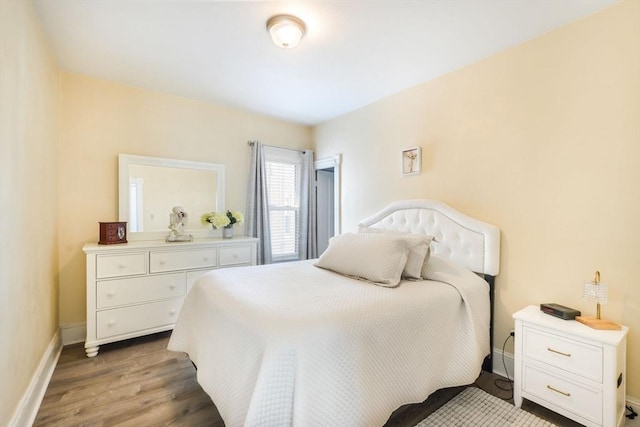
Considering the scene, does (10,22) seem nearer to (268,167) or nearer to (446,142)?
(268,167)

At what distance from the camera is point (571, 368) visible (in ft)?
5.23

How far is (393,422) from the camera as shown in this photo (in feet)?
5.33

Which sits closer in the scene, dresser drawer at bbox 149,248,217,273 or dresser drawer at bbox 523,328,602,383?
dresser drawer at bbox 523,328,602,383

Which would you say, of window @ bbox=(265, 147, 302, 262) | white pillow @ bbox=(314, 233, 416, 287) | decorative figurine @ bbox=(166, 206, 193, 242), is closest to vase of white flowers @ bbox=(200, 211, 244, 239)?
decorative figurine @ bbox=(166, 206, 193, 242)

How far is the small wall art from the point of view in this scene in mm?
2766

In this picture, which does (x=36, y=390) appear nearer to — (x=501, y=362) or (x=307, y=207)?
(x=307, y=207)

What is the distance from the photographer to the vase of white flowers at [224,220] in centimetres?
316

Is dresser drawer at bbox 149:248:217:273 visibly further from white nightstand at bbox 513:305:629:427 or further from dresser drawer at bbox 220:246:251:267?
white nightstand at bbox 513:305:629:427

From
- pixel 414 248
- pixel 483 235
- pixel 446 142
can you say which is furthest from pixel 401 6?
pixel 483 235

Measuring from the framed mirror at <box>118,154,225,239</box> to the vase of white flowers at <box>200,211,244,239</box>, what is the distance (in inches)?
5.3

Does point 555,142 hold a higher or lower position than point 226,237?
higher

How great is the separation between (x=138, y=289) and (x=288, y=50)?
7.78ft

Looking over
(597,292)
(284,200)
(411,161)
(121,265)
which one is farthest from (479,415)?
(284,200)

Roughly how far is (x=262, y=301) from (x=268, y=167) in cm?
259
